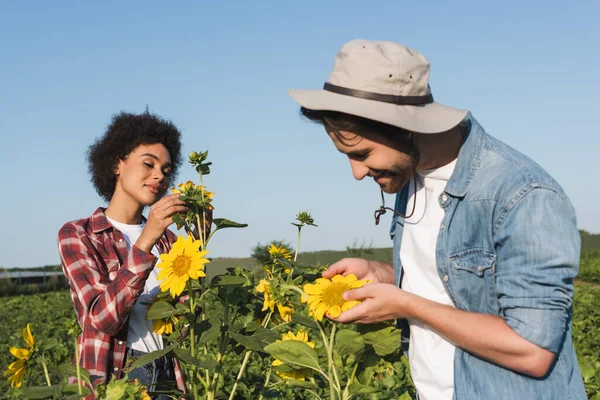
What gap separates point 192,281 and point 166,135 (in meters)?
1.49

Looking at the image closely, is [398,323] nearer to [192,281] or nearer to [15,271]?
[192,281]

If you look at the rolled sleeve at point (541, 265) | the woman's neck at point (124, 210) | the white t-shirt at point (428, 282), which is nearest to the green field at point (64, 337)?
the woman's neck at point (124, 210)

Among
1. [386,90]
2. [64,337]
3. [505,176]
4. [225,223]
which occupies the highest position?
[386,90]

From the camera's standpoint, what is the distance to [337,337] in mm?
1888

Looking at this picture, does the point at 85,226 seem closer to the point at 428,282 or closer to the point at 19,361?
the point at 19,361

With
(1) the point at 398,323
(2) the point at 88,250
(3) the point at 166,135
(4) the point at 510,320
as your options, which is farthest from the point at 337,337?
(3) the point at 166,135

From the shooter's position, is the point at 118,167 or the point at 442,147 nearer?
the point at 442,147

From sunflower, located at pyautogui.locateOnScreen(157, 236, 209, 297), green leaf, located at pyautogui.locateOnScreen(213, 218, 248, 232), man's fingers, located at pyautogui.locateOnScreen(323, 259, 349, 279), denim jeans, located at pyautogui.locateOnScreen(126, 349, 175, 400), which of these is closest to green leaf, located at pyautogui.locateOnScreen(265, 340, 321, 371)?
man's fingers, located at pyautogui.locateOnScreen(323, 259, 349, 279)

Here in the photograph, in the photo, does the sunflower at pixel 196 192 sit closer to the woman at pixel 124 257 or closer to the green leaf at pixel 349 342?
the woman at pixel 124 257

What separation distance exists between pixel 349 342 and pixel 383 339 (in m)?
0.11

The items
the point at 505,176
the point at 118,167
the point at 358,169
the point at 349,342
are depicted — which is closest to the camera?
the point at 505,176

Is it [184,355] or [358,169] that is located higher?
[358,169]

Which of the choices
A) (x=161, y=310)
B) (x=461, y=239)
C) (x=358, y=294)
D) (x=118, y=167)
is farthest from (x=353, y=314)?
(x=118, y=167)

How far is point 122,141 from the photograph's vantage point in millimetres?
3346
